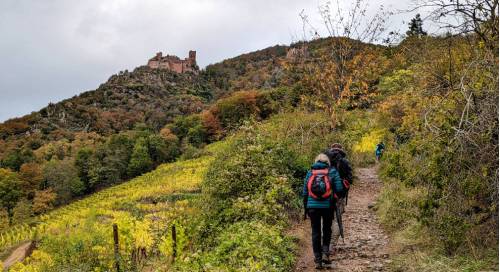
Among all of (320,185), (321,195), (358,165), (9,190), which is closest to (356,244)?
(321,195)

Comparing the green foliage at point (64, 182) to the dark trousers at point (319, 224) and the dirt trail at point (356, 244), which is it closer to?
the dirt trail at point (356, 244)

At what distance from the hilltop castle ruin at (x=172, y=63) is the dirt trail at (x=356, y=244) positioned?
125973 millimetres

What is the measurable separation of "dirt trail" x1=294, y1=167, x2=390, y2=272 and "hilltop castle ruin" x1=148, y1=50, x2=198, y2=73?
126 metres

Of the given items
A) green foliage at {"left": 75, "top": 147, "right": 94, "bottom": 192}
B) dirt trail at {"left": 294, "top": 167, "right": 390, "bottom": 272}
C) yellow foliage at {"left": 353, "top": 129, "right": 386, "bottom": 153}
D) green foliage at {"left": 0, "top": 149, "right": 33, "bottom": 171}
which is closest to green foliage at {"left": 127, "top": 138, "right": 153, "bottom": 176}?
green foliage at {"left": 75, "top": 147, "right": 94, "bottom": 192}

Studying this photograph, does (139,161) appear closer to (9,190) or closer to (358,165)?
(9,190)

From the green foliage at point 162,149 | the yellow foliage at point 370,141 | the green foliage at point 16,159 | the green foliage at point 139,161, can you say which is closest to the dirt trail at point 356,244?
the yellow foliage at point 370,141

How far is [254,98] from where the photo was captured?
167 feet

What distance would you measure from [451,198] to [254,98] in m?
45.5

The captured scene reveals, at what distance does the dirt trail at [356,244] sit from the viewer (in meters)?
6.44

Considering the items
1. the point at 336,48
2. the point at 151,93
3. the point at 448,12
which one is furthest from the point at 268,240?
the point at 151,93

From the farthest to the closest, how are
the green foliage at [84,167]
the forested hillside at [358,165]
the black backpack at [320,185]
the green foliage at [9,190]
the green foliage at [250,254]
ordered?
the green foliage at [84,167]
the green foliage at [9,190]
the black backpack at [320,185]
the green foliage at [250,254]
the forested hillside at [358,165]

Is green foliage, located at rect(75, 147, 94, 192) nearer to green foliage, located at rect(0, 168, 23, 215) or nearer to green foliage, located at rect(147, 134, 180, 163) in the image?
green foliage, located at rect(0, 168, 23, 215)

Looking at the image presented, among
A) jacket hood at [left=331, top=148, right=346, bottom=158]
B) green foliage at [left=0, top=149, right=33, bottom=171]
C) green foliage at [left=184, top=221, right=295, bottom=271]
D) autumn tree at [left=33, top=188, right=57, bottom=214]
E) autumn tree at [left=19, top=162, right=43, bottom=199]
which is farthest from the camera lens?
green foliage at [left=0, top=149, right=33, bottom=171]

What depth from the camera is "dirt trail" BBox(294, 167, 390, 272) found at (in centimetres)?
644
